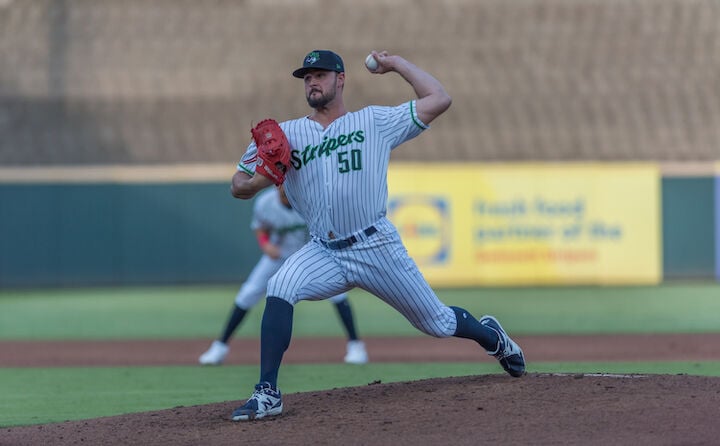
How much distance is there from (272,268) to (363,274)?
4.31 metres

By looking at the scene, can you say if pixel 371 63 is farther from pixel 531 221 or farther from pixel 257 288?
pixel 531 221

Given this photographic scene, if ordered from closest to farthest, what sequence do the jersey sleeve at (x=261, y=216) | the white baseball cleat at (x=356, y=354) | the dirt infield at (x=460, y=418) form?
the dirt infield at (x=460, y=418)
the white baseball cleat at (x=356, y=354)
the jersey sleeve at (x=261, y=216)

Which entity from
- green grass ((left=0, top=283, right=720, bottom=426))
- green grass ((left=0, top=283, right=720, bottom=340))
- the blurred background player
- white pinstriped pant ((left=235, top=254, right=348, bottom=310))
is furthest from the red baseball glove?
green grass ((left=0, top=283, right=720, bottom=340))

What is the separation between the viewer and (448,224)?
19969mm

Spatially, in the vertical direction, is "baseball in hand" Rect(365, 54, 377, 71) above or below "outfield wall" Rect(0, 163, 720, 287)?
above

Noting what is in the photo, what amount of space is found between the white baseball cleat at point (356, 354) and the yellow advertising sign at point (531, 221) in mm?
9961

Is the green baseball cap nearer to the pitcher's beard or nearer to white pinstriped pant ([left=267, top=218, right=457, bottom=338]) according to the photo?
the pitcher's beard

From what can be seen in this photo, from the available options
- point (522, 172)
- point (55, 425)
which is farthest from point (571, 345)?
point (522, 172)

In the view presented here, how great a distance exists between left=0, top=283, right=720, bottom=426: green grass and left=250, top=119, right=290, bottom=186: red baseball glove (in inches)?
85.4

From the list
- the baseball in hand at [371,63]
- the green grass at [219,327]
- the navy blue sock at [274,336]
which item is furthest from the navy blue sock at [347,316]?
the baseball in hand at [371,63]

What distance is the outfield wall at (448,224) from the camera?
1995 centimetres

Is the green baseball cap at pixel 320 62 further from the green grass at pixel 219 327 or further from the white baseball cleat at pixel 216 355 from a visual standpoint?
the white baseball cleat at pixel 216 355

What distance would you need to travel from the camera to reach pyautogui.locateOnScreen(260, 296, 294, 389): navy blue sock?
591 cm

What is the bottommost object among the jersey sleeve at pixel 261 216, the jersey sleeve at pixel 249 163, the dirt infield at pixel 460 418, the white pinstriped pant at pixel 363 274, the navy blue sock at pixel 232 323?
the dirt infield at pixel 460 418
